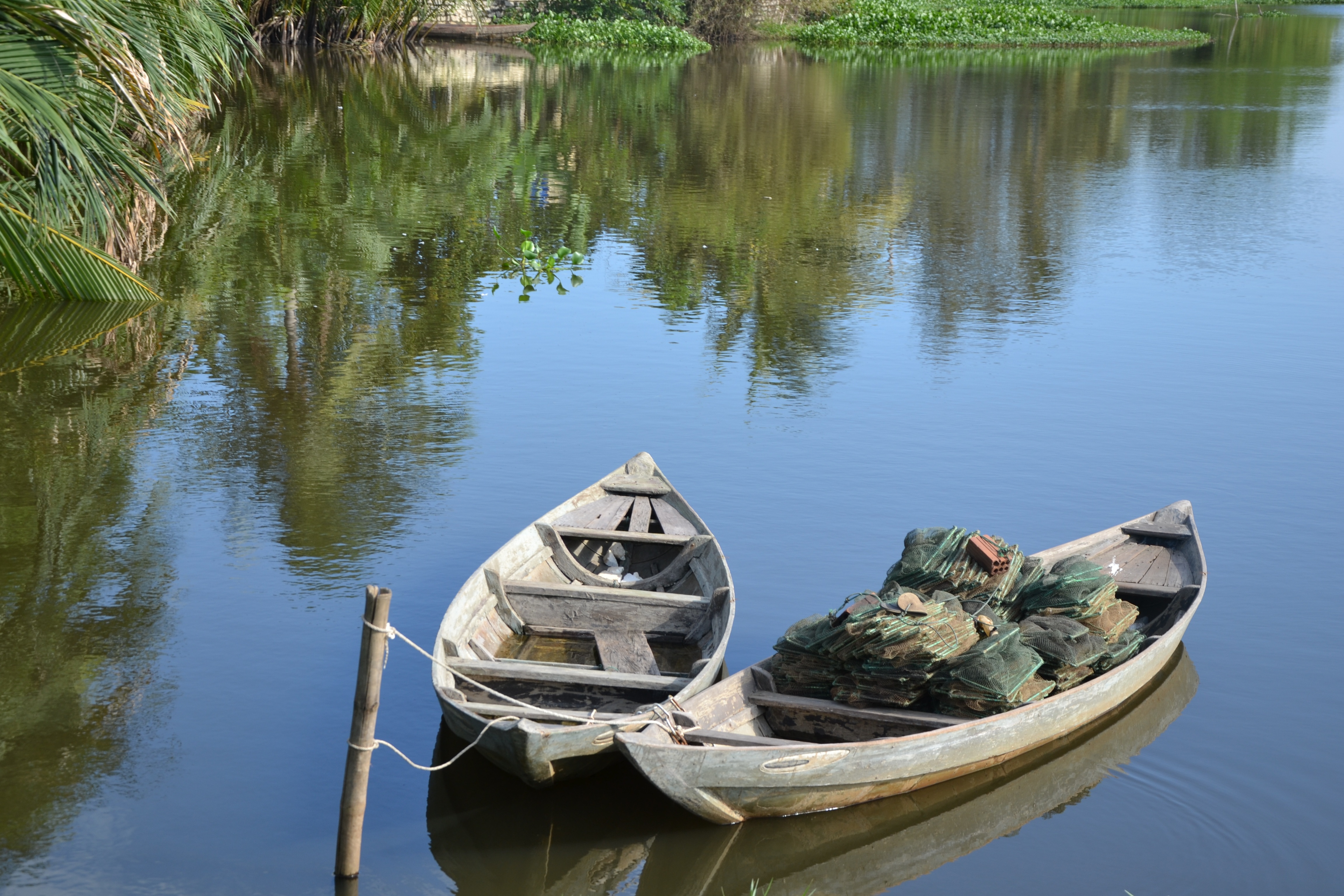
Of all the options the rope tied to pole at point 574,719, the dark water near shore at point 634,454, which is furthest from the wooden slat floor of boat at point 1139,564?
the rope tied to pole at point 574,719

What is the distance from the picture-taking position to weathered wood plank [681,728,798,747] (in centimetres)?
611

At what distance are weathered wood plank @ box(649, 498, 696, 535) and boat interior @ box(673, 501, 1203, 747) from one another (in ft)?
6.36

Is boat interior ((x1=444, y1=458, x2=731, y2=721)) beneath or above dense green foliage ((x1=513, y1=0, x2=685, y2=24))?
beneath

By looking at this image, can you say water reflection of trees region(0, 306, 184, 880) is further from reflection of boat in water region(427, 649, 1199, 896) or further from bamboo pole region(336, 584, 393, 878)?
reflection of boat in water region(427, 649, 1199, 896)

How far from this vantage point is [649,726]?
604 cm

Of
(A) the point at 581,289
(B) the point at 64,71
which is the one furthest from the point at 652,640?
(A) the point at 581,289

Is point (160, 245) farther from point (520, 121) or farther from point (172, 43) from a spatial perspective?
point (520, 121)

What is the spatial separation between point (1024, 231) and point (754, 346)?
7.59 metres

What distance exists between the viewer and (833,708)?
6.62 metres

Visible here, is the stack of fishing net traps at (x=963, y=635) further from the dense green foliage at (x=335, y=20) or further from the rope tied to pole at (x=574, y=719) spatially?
the dense green foliage at (x=335, y=20)

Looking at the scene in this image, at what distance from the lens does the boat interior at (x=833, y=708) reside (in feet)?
20.8

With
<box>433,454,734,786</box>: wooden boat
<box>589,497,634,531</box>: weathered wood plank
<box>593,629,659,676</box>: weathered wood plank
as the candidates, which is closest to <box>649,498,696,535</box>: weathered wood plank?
<box>433,454,734,786</box>: wooden boat

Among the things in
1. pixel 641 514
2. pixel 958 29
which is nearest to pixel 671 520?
pixel 641 514

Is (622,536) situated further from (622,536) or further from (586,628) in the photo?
(586,628)
